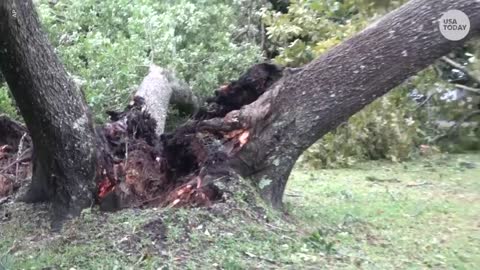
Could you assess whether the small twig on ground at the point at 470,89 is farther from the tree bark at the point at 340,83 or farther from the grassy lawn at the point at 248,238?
the tree bark at the point at 340,83

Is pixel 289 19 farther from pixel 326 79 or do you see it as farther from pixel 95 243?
pixel 95 243

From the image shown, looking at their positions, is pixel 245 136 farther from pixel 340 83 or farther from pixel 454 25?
pixel 454 25

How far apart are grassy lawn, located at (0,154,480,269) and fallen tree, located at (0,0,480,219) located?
270 mm

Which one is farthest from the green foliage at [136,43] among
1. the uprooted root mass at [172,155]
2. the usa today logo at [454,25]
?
the usa today logo at [454,25]

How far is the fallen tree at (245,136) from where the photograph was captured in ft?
16.5

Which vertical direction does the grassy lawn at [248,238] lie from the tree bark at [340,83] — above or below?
below

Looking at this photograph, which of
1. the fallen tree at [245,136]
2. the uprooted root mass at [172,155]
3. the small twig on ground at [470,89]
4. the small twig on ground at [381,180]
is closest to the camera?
the fallen tree at [245,136]

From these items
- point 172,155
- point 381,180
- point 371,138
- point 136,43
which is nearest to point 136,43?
point 136,43

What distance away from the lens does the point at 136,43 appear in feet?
31.9

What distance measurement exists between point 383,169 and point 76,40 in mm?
4689

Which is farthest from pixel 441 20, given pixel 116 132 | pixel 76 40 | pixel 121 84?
pixel 76 40

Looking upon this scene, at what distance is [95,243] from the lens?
14.9 ft

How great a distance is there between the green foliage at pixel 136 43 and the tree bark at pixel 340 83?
13.3 ft

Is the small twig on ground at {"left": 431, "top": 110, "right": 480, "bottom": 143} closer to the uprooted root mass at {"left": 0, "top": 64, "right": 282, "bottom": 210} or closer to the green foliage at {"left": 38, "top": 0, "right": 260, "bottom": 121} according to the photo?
the green foliage at {"left": 38, "top": 0, "right": 260, "bottom": 121}
